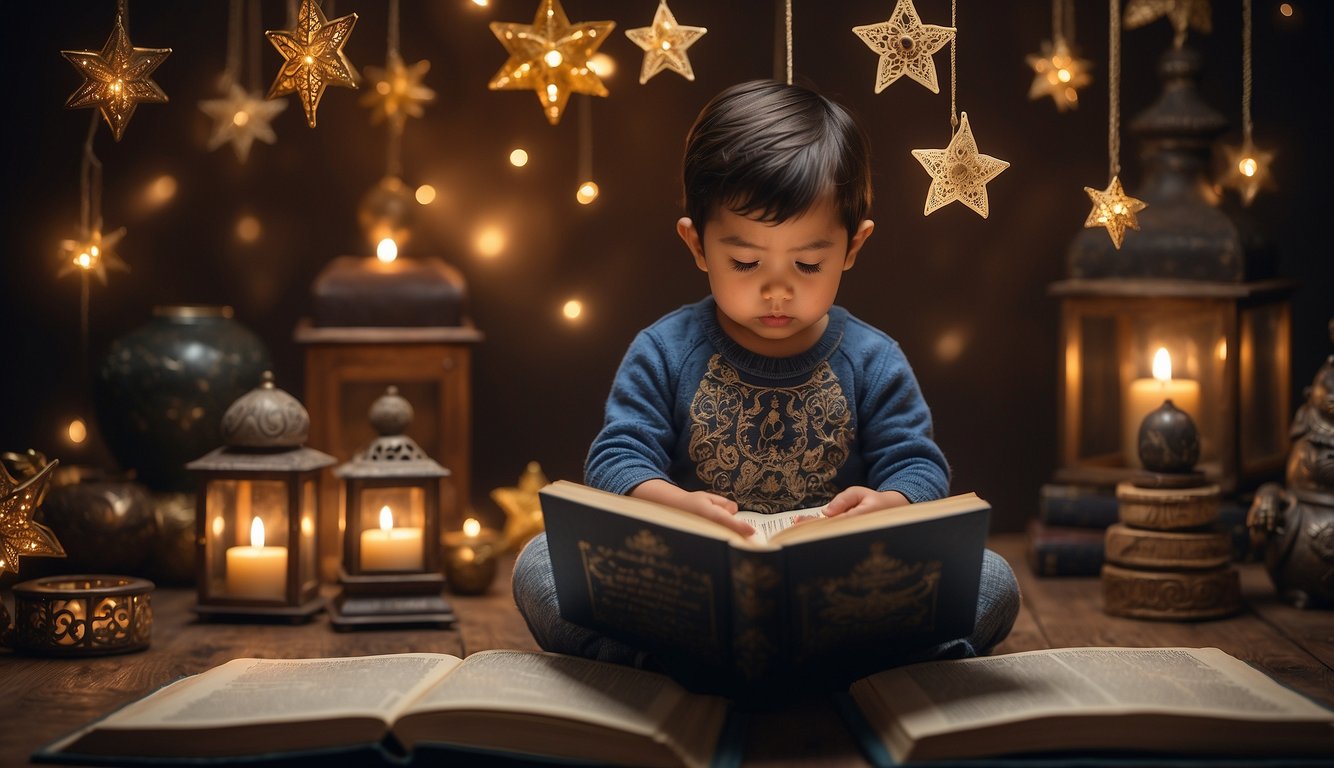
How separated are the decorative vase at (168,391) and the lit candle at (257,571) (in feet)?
1.01

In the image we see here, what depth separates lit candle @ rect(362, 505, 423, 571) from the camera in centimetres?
199

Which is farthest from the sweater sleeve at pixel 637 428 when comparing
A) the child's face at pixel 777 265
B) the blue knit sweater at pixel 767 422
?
the child's face at pixel 777 265

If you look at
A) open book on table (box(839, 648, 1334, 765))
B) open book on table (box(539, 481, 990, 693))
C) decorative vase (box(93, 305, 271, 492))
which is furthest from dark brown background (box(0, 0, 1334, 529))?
open book on table (box(839, 648, 1334, 765))

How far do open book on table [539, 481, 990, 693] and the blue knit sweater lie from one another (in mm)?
255

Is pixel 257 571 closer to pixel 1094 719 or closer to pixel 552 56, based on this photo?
pixel 552 56

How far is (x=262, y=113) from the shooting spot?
7.63ft

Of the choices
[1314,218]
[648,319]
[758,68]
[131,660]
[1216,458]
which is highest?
[758,68]

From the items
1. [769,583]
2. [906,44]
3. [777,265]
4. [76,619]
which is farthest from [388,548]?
[906,44]

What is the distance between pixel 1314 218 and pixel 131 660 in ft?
7.05

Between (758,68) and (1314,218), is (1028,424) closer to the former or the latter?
(1314,218)

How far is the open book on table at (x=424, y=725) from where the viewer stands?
1.20 meters

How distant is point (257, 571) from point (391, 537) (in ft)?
0.65

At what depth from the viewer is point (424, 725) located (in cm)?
122

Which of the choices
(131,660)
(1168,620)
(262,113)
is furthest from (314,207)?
(1168,620)
